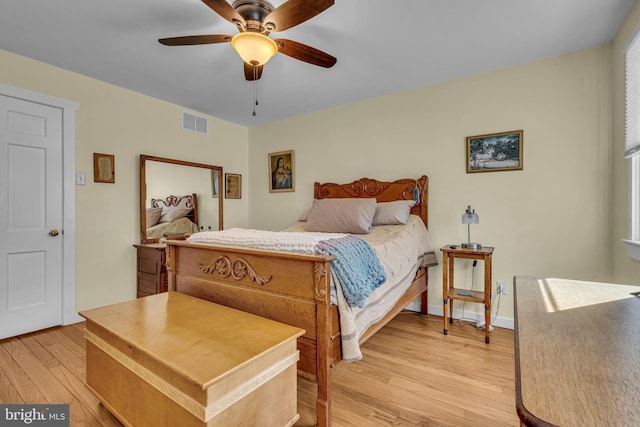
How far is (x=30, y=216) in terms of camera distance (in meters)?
2.66

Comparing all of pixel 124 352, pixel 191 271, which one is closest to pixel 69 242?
pixel 191 271

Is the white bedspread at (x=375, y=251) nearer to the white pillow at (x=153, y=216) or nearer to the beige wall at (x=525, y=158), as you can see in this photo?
the beige wall at (x=525, y=158)

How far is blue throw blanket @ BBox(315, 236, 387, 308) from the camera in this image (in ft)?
4.97

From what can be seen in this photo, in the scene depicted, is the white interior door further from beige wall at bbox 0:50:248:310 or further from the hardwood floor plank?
the hardwood floor plank

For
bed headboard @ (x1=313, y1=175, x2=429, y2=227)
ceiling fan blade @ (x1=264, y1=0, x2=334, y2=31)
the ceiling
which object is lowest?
bed headboard @ (x1=313, y1=175, x2=429, y2=227)

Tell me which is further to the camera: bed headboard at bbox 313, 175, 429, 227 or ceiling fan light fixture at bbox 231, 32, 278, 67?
bed headboard at bbox 313, 175, 429, 227

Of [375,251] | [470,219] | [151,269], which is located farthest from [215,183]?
[470,219]

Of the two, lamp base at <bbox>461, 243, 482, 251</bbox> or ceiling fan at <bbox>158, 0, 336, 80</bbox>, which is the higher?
ceiling fan at <bbox>158, 0, 336, 80</bbox>

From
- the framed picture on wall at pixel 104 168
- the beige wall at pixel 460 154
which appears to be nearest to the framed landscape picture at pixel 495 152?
the beige wall at pixel 460 154

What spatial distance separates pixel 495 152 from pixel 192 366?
116 inches

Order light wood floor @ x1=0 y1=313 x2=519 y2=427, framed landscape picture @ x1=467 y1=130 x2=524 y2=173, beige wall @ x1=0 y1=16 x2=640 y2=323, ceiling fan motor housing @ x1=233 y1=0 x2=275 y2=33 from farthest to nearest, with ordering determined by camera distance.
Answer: framed landscape picture @ x1=467 y1=130 x2=524 y2=173 → beige wall @ x1=0 y1=16 x2=640 y2=323 → ceiling fan motor housing @ x1=233 y1=0 x2=275 y2=33 → light wood floor @ x1=0 y1=313 x2=519 y2=427

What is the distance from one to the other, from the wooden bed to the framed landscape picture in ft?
5.20

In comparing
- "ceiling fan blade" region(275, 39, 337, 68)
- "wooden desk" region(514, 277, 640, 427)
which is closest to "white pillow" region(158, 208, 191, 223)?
"ceiling fan blade" region(275, 39, 337, 68)

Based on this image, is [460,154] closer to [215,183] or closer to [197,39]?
[197,39]
